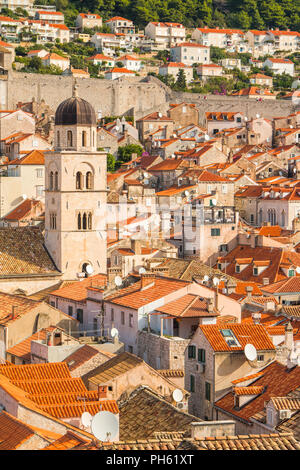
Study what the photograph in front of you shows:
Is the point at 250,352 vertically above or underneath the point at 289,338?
above

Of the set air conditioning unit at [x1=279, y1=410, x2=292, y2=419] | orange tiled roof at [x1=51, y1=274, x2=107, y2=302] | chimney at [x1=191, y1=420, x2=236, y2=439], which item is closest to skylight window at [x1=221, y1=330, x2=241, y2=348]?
air conditioning unit at [x1=279, y1=410, x2=292, y2=419]

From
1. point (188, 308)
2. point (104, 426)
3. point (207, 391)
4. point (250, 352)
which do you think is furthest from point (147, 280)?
point (104, 426)

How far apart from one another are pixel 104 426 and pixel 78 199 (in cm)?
2821

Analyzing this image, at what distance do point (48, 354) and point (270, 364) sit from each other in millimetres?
6675

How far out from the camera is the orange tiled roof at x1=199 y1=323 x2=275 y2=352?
31.9m

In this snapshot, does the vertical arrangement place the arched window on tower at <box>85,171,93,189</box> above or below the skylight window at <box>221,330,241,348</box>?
above

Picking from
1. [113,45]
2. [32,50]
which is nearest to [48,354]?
[32,50]

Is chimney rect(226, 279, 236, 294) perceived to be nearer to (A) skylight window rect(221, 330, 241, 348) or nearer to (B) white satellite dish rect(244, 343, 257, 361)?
(A) skylight window rect(221, 330, 241, 348)

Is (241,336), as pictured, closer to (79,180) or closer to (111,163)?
(79,180)

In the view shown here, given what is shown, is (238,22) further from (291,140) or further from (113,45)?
(291,140)

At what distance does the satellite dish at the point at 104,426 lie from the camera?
69.8ft

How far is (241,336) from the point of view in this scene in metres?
32.6

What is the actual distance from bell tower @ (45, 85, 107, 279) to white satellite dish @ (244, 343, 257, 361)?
18511 millimetres

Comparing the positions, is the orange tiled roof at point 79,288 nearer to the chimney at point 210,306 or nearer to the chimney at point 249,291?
the chimney at point 249,291
